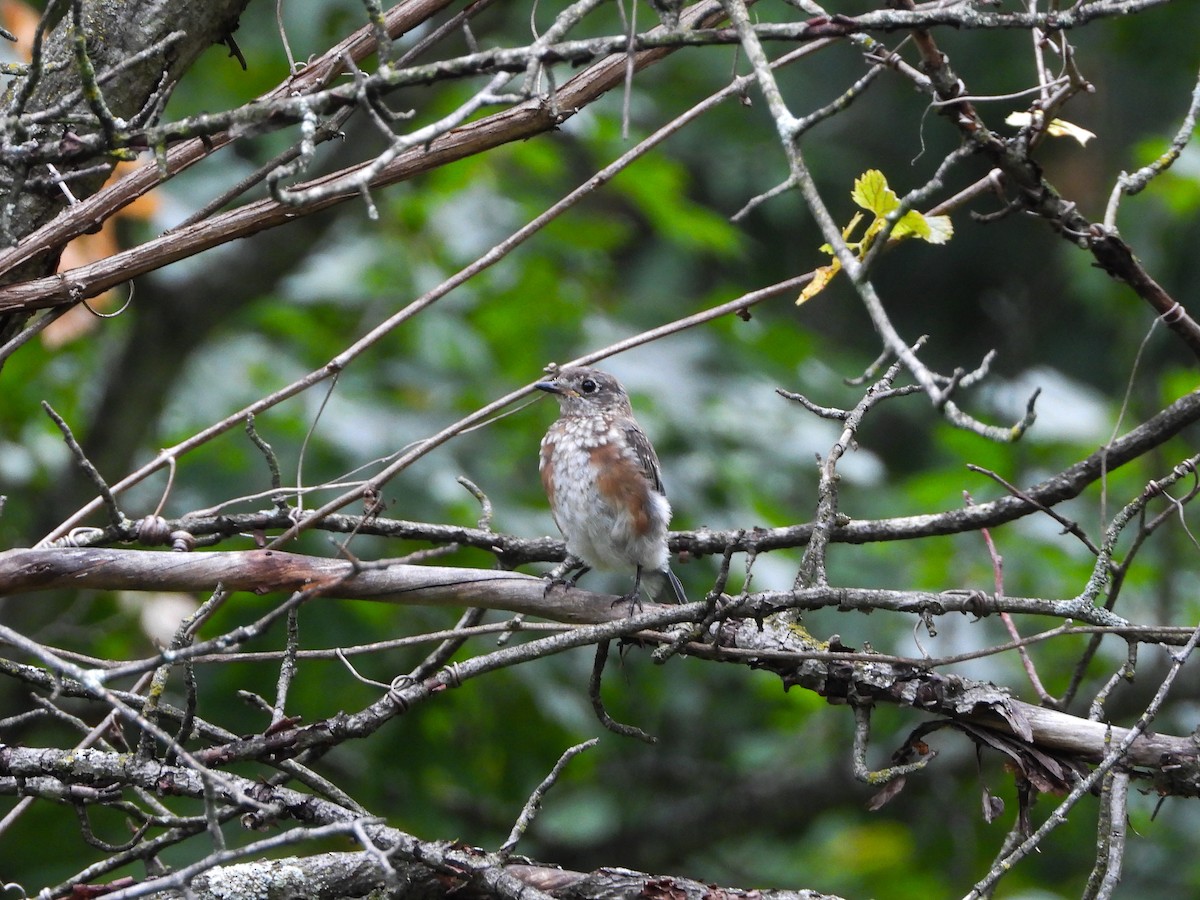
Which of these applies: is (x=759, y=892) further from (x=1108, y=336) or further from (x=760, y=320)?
(x=1108, y=336)

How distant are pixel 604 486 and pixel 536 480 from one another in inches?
60.3

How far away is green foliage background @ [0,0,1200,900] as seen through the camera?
5695 mm

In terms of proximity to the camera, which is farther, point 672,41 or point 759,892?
point 759,892

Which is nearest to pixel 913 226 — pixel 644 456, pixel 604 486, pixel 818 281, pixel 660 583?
pixel 818 281

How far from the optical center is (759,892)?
8.43ft

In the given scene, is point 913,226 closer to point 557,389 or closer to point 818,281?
point 818,281

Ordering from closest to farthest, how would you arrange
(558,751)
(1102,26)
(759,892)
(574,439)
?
(759,892), (574,439), (558,751), (1102,26)

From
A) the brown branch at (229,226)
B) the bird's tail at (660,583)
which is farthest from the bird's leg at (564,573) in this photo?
the brown branch at (229,226)

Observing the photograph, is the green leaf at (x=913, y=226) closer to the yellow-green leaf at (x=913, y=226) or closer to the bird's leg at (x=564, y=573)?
the yellow-green leaf at (x=913, y=226)

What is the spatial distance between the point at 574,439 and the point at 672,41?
3.03 meters

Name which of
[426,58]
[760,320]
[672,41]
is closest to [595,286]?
[760,320]

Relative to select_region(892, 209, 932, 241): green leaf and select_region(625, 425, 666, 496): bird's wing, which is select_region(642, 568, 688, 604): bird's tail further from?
select_region(892, 209, 932, 241): green leaf

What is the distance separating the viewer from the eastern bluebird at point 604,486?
476 cm

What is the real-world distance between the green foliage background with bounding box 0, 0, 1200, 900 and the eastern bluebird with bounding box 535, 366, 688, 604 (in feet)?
1.99
